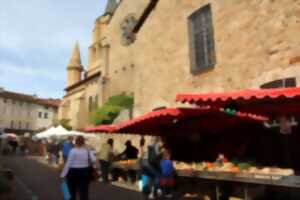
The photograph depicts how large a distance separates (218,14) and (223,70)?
2123 mm

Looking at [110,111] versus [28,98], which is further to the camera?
[28,98]

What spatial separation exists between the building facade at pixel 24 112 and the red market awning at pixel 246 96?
61554 mm

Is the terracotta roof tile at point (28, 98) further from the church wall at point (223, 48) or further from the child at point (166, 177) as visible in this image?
the child at point (166, 177)

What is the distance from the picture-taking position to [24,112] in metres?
67.1

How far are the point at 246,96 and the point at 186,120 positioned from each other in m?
4.27

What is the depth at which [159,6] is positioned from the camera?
15.3 meters

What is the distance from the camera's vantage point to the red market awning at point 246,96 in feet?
16.3

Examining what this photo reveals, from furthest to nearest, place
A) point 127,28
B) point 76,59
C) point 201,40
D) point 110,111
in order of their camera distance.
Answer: point 76,59 → point 127,28 → point 110,111 → point 201,40

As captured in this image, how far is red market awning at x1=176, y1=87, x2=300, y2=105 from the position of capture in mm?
4957

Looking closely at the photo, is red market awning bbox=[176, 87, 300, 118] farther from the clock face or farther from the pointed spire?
the pointed spire

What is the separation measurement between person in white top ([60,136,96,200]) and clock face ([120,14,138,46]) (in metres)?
29.9

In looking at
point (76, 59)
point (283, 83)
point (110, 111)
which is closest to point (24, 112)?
point (76, 59)

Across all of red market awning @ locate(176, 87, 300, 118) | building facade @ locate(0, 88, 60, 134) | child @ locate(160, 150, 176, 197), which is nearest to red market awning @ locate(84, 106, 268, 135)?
child @ locate(160, 150, 176, 197)

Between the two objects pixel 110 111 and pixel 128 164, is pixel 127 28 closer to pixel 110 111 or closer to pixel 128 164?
pixel 110 111
